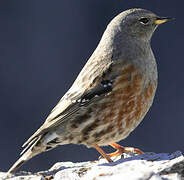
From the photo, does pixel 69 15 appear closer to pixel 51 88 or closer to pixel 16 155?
pixel 51 88

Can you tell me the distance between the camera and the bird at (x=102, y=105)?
747cm

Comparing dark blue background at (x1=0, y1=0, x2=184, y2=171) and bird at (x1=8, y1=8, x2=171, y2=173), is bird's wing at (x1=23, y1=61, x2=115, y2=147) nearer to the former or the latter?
bird at (x1=8, y1=8, x2=171, y2=173)

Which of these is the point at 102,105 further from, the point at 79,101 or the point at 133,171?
the point at 133,171

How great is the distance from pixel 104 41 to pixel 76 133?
5.30 ft

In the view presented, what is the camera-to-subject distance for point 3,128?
16.9 m

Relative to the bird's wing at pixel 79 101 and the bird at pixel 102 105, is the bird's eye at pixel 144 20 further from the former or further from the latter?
the bird's wing at pixel 79 101

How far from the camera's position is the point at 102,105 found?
748 cm

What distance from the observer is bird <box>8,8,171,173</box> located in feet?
24.5

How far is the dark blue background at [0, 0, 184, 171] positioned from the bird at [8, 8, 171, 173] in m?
7.72

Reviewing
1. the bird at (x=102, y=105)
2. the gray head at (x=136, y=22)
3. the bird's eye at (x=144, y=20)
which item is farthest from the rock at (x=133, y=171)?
the bird's eye at (x=144, y=20)

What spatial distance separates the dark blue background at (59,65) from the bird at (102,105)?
25.3 feet

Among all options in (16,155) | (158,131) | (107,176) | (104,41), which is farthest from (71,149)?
(107,176)

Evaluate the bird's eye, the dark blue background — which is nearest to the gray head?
the bird's eye

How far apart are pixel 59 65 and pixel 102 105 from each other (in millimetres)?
10769
